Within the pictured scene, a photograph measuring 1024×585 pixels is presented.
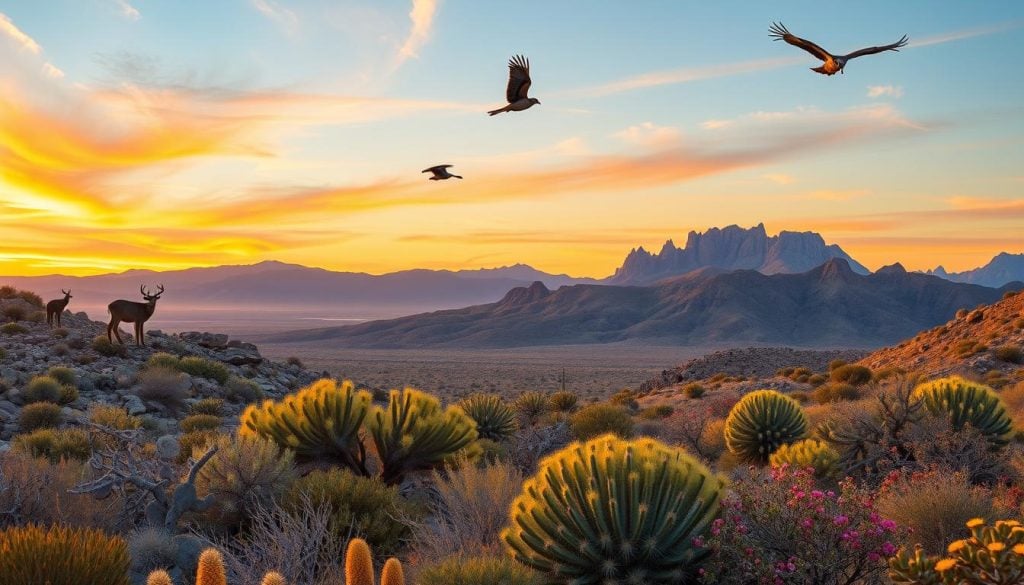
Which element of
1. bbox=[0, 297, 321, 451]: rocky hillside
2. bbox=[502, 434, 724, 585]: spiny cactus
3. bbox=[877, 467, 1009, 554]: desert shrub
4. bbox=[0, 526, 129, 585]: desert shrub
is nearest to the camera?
bbox=[0, 526, 129, 585]: desert shrub

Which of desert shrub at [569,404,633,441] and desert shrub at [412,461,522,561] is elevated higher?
desert shrub at [412,461,522,561]

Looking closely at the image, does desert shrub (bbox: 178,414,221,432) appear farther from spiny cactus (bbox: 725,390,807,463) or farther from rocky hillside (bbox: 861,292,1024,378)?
rocky hillside (bbox: 861,292,1024,378)

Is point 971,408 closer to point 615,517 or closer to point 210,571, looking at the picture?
point 615,517

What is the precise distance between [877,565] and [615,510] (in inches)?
83.1

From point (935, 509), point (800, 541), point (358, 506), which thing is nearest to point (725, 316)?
point (935, 509)

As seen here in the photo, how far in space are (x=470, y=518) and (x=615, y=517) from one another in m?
2.31

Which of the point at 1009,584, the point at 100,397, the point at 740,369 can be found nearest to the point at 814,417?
the point at 1009,584

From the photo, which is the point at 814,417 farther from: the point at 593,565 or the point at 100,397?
the point at 100,397

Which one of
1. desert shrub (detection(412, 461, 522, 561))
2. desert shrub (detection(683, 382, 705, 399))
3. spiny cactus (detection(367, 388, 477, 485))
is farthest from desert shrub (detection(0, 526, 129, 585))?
desert shrub (detection(683, 382, 705, 399))

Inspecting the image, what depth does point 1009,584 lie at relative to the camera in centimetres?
393

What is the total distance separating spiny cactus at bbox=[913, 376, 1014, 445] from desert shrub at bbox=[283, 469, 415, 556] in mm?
9609

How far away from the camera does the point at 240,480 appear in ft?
27.9

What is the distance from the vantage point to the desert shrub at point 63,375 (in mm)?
18250

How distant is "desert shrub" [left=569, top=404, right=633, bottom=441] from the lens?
1677 centimetres
